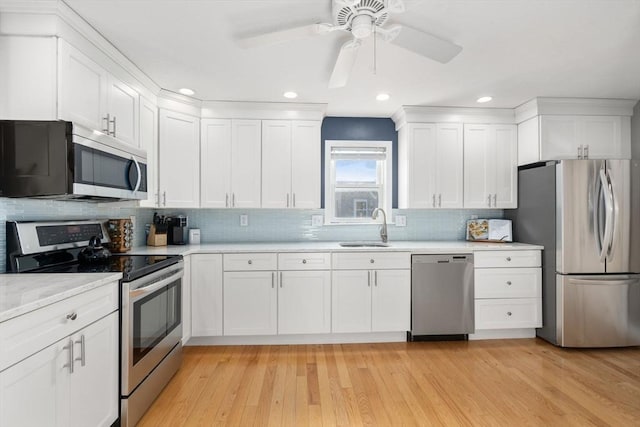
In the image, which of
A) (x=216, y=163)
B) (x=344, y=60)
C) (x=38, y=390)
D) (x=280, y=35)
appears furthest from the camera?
(x=216, y=163)

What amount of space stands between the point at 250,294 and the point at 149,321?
1.06 meters

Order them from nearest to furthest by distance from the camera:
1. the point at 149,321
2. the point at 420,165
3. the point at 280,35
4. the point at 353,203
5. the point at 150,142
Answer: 1. the point at 280,35
2. the point at 149,321
3. the point at 150,142
4. the point at 420,165
5. the point at 353,203

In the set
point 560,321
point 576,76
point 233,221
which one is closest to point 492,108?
point 576,76

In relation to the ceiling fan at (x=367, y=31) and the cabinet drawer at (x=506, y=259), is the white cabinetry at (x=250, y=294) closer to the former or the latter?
the ceiling fan at (x=367, y=31)

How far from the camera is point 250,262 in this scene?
3.04m

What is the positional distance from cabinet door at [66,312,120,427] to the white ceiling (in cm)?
175

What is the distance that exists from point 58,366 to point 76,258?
1060mm

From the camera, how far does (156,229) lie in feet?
10.7

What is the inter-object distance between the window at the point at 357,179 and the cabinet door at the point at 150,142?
70.1 inches

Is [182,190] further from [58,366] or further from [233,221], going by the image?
[58,366]

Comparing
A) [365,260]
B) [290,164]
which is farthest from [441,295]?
[290,164]

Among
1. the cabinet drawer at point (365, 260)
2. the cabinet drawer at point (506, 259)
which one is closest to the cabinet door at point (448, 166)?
the cabinet drawer at point (506, 259)

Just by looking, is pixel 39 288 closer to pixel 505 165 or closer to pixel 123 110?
pixel 123 110

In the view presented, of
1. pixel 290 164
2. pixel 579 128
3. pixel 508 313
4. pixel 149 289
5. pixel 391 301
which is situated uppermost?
pixel 579 128
